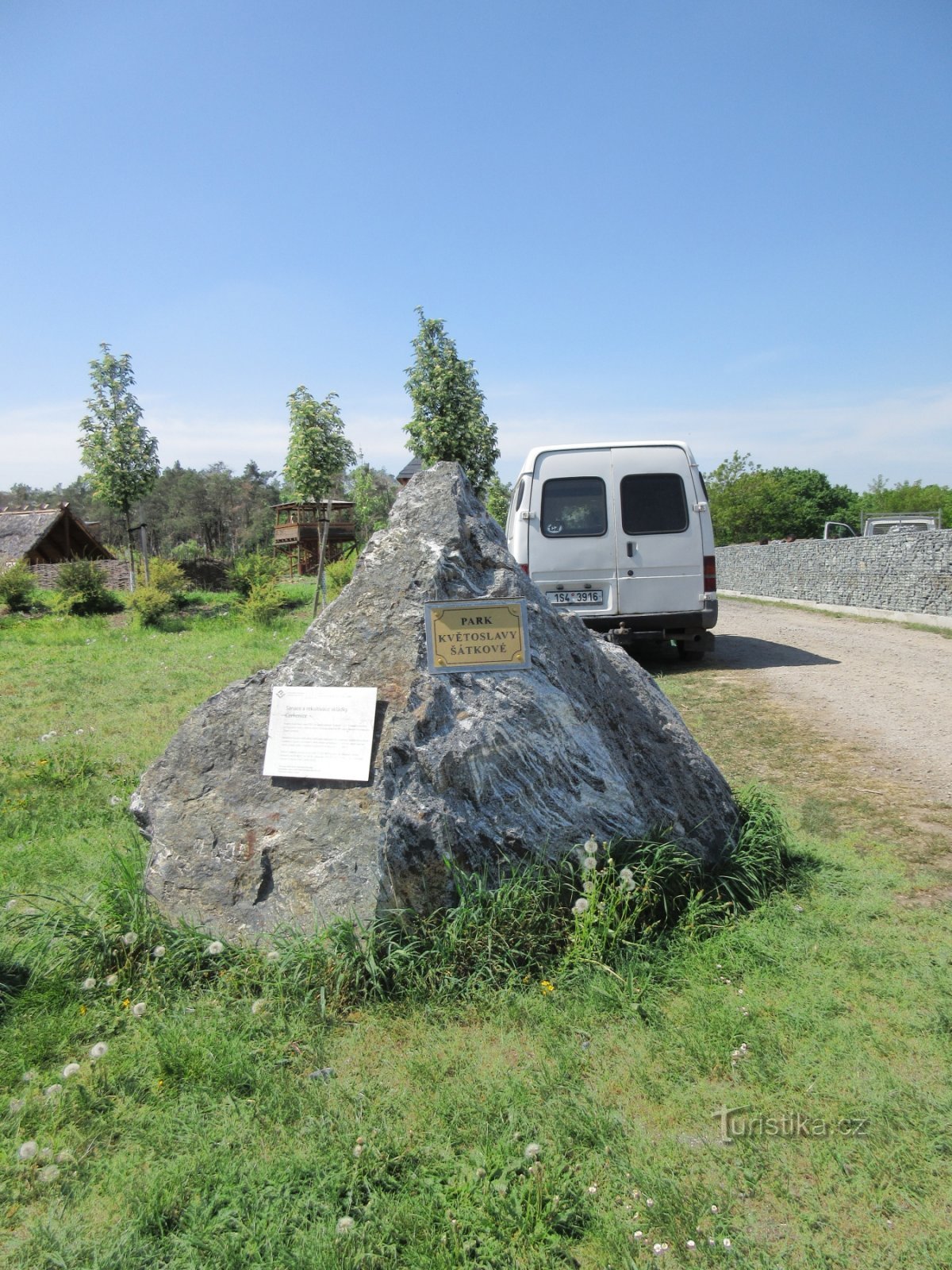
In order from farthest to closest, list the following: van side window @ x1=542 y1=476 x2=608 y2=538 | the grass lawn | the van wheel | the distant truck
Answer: the distant truck
the van wheel
van side window @ x1=542 y1=476 x2=608 y2=538
the grass lawn

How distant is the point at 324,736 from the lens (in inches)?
123

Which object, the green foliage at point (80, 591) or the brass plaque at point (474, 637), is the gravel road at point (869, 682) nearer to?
the brass plaque at point (474, 637)

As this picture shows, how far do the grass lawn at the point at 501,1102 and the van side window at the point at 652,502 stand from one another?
19.1 ft

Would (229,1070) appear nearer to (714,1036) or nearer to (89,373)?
(714,1036)

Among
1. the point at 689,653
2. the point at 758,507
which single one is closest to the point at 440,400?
the point at 689,653

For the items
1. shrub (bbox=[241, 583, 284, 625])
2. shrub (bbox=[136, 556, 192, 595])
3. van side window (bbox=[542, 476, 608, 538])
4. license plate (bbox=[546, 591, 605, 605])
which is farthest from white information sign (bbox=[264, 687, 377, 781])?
shrub (bbox=[136, 556, 192, 595])

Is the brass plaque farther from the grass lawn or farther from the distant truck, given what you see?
the distant truck

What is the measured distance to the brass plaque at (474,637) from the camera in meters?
3.15

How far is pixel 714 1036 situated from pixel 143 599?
1538cm

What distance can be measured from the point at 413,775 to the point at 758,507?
5892 cm

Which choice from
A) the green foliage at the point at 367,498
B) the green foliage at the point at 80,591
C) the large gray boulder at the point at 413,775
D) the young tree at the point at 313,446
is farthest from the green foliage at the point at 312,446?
the green foliage at the point at 367,498

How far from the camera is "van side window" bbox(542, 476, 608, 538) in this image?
29.6 feet

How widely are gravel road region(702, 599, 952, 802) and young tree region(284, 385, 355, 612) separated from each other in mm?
8676

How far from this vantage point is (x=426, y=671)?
312cm
